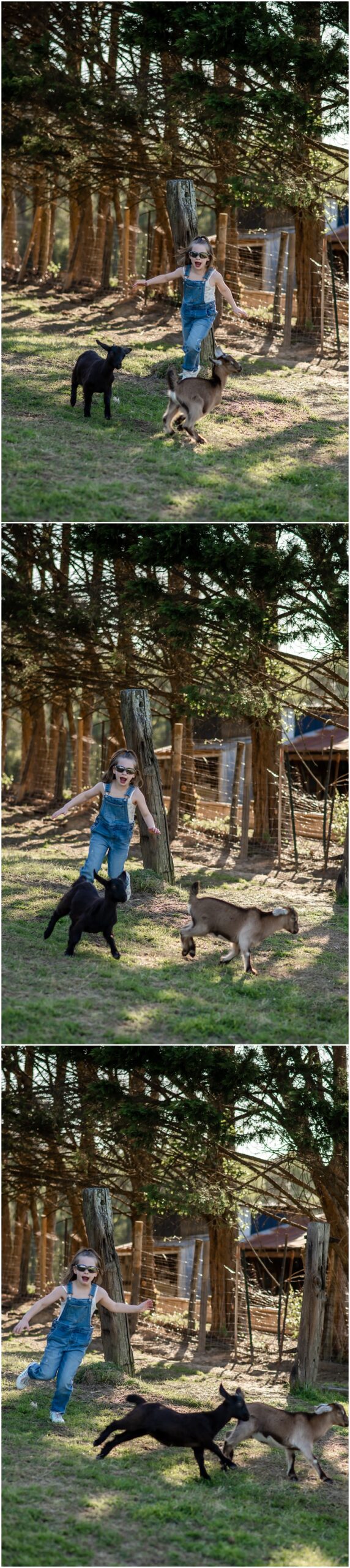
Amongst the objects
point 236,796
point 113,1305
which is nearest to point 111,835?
point 236,796

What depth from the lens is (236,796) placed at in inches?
472

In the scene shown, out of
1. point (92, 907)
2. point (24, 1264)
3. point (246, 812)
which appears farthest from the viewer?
point (24, 1264)

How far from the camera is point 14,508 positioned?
10023mm

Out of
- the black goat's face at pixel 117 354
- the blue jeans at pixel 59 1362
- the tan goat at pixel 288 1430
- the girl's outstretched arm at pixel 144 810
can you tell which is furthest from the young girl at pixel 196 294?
the tan goat at pixel 288 1430

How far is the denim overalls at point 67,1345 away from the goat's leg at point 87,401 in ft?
18.7

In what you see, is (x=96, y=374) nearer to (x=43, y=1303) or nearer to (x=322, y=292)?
(x=322, y=292)

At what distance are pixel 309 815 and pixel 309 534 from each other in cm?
222

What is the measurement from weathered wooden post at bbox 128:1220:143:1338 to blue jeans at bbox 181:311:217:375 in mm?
6667

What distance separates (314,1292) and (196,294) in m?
6.70

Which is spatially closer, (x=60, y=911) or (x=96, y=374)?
(x=60, y=911)

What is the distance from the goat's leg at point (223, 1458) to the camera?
862cm

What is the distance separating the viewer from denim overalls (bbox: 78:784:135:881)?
9.81 m

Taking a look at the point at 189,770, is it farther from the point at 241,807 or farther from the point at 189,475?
the point at 189,475

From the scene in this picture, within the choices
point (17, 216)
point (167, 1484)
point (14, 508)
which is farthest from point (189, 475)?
point (17, 216)
